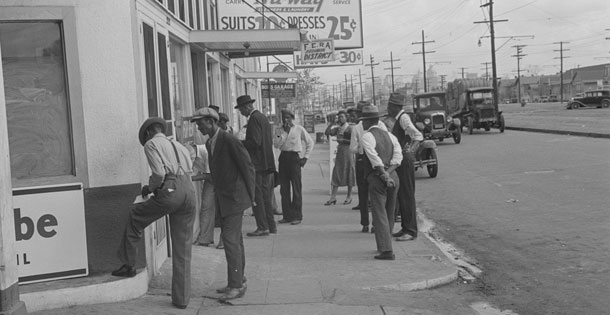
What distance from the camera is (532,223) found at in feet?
34.2

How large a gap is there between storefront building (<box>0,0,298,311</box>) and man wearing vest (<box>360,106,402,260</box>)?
2.90 meters

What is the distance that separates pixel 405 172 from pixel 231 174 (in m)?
3.47

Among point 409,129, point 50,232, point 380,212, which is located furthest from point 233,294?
point 409,129

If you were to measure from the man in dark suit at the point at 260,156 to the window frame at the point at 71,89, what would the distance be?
3419 mm

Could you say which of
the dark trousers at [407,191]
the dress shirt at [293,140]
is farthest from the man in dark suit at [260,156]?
the dark trousers at [407,191]

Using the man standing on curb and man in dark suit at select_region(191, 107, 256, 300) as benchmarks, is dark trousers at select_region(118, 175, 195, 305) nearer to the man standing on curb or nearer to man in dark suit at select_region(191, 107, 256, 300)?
man in dark suit at select_region(191, 107, 256, 300)

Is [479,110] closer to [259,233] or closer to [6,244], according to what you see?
[259,233]

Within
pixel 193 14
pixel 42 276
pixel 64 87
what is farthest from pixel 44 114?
pixel 193 14

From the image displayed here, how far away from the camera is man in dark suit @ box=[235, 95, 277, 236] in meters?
9.47

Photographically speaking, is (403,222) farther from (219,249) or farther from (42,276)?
(42,276)

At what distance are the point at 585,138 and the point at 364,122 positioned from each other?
71.8 ft

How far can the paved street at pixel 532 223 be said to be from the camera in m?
6.78

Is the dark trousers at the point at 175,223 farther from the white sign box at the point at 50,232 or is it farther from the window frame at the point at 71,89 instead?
the window frame at the point at 71,89

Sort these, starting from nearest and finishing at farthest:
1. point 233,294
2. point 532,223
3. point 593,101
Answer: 1. point 233,294
2. point 532,223
3. point 593,101
